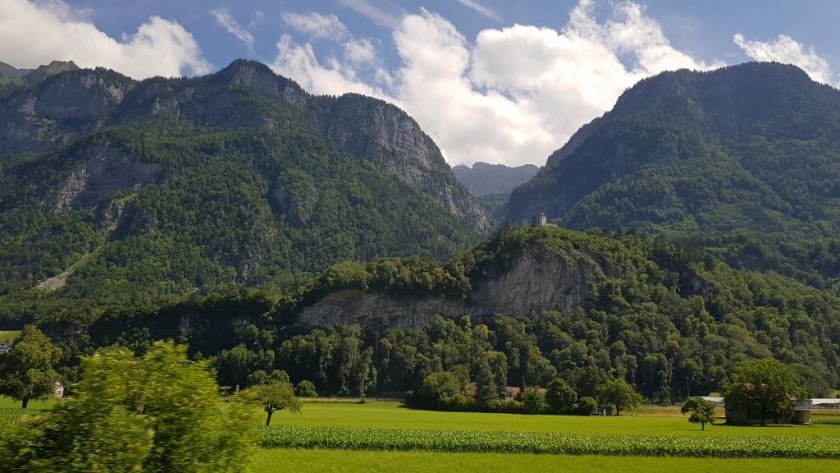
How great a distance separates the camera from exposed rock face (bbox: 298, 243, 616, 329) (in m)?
187

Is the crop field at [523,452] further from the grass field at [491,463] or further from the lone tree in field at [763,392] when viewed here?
the lone tree in field at [763,392]

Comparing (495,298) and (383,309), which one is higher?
(495,298)

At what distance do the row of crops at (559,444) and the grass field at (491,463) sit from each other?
6.14 ft

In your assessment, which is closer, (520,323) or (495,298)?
(520,323)

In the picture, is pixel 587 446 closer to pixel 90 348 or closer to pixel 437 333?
pixel 437 333

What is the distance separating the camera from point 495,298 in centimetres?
18988

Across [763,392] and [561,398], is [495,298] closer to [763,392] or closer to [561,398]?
[561,398]

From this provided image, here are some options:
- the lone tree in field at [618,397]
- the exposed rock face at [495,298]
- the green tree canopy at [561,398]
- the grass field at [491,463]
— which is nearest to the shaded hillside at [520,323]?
the exposed rock face at [495,298]

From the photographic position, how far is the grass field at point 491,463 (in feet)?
136

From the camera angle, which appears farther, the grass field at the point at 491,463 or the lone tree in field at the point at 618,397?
the lone tree in field at the point at 618,397

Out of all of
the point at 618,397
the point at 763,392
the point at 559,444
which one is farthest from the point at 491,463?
the point at 618,397

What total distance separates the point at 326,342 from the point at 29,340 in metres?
81.0

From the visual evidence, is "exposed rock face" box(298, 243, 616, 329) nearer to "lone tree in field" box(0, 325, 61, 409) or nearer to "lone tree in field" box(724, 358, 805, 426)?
"lone tree in field" box(724, 358, 805, 426)

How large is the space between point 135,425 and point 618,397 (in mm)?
106968
